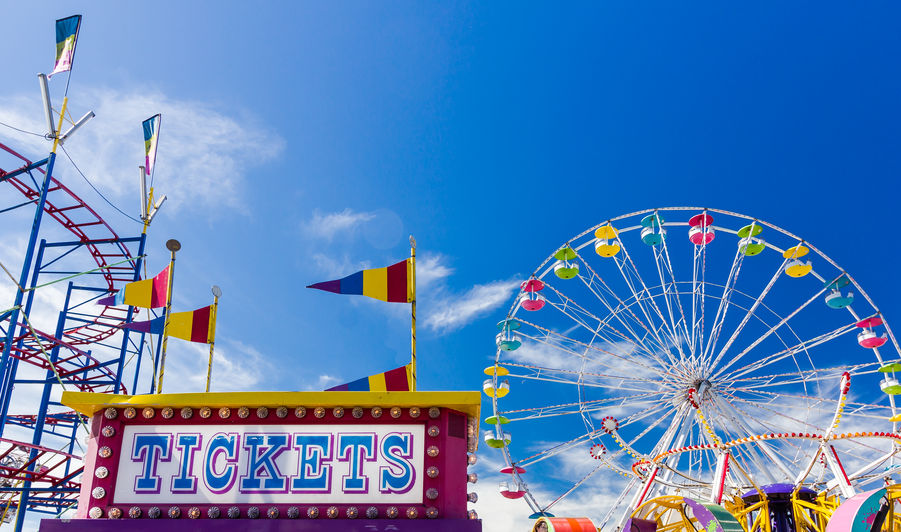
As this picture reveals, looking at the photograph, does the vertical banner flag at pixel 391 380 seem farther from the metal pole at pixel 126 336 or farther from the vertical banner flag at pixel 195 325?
the metal pole at pixel 126 336

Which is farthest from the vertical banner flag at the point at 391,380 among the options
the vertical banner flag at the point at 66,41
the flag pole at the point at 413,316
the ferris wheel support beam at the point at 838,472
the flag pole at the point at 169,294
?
the vertical banner flag at the point at 66,41

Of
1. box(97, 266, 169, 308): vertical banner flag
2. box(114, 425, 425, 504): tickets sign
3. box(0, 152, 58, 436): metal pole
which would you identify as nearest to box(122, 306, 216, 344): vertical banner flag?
box(97, 266, 169, 308): vertical banner flag

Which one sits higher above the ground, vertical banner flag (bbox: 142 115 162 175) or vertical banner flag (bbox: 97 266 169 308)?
vertical banner flag (bbox: 142 115 162 175)

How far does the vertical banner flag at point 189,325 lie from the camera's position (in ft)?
31.0

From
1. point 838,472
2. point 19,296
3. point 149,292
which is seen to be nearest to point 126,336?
point 19,296

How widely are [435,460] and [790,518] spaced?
8982mm

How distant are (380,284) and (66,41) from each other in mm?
15532

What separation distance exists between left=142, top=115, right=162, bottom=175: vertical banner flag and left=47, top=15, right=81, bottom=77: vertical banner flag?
2856mm

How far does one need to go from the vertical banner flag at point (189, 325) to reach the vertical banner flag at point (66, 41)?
1310 centimetres

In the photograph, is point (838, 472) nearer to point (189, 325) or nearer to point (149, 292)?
point (189, 325)

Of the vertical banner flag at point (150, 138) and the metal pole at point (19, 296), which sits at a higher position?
the vertical banner flag at point (150, 138)

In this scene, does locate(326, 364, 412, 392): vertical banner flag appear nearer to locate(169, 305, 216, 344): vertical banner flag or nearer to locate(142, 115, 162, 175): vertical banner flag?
locate(169, 305, 216, 344): vertical banner flag

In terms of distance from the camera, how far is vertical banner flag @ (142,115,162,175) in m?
21.5

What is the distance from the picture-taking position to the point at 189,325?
958 cm
